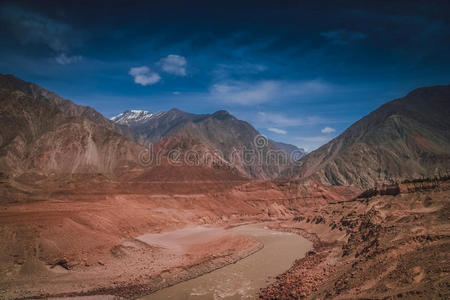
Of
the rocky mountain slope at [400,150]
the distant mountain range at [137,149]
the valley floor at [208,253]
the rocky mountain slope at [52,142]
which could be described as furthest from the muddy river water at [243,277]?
the rocky mountain slope at [52,142]

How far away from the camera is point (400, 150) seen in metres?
124

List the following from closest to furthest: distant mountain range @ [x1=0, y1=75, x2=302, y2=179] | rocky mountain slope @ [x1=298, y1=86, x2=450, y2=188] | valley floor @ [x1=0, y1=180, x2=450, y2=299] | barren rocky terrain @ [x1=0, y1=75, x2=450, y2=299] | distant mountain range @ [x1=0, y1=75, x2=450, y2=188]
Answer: valley floor @ [x1=0, y1=180, x2=450, y2=299]
barren rocky terrain @ [x1=0, y1=75, x2=450, y2=299]
distant mountain range @ [x1=0, y1=75, x2=450, y2=188]
distant mountain range @ [x1=0, y1=75, x2=302, y2=179]
rocky mountain slope @ [x1=298, y1=86, x2=450, y2=188]

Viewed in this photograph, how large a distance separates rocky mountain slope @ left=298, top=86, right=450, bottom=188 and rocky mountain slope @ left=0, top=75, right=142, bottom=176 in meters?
97.4

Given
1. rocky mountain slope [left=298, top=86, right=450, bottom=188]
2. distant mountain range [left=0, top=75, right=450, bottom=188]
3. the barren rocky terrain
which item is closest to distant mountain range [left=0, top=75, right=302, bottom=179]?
distant mountain range [left=0, top=75, right=450, bottom=188]

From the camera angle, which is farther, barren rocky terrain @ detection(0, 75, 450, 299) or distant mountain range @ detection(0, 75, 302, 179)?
distant mountain range @ detection(0, 75, 302, 179)

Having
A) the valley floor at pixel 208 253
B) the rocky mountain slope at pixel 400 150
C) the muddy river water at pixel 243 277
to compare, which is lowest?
the muddy river water at pixel 243 277

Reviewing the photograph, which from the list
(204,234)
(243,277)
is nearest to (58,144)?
(204,234)

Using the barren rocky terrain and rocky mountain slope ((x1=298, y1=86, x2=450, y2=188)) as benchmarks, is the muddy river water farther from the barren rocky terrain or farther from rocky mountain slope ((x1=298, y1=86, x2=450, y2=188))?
rocky mountain slope ((x1=298, y1=86, x2=450, y2=188))

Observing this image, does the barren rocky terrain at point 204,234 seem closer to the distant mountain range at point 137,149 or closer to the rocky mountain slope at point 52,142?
the distant mountain range at point 137,149

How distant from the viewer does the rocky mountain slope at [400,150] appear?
4499 inches

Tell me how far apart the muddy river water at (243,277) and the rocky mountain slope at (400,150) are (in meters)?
94.6

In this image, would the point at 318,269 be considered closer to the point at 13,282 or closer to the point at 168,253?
the point at 168,253

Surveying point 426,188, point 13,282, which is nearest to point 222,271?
point 13,282

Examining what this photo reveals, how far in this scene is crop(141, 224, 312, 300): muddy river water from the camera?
20812 millimetres
